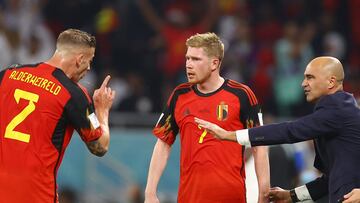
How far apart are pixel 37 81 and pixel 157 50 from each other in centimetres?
871

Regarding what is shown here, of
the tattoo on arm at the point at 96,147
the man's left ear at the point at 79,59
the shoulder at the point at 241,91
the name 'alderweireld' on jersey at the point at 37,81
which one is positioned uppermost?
the man's left ear at the point at 79,59

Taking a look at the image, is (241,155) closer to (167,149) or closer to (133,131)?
(167,149)

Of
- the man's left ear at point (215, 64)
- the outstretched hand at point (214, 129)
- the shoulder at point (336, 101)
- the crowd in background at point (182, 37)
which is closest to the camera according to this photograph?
the outstretched hand at point (214, 129)

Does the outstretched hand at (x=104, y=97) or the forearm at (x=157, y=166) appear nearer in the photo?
the outstretched hand at (x=104, y=97)

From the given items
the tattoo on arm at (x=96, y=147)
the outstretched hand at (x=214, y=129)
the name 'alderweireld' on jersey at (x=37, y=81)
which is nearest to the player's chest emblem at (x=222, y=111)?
the outstretched hand at (x=214, y=129)

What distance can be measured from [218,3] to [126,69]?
1989 mm

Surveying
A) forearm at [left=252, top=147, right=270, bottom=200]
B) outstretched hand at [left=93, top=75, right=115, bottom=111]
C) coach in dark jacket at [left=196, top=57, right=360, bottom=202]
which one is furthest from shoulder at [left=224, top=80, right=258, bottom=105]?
outstretched hand at [left=93, top=75, right=115, bottom=111]

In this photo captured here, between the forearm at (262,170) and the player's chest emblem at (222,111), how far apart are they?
1.35 feet

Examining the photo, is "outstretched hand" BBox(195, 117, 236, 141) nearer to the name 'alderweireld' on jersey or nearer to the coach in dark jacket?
the coach in dark jacket

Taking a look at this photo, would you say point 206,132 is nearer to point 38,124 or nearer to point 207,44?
point 207,44

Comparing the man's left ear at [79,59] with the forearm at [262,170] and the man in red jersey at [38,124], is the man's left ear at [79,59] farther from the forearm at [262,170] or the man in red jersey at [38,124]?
the forearm at [262,170]

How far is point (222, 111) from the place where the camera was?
30.0 ft

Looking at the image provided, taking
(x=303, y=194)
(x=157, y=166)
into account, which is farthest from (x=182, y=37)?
(x=303, y=194)

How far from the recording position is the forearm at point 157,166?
30.4 feet
